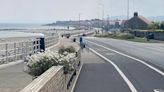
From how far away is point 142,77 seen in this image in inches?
850

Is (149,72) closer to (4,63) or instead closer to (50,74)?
(4,63)

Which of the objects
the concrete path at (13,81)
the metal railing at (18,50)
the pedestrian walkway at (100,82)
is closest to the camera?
the concrete path at (13,81)

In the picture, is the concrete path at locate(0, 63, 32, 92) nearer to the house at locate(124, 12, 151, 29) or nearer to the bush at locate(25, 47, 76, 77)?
the bush at locate(25, 47, 76, 77)

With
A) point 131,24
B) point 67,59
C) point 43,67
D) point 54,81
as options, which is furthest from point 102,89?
point 131,24

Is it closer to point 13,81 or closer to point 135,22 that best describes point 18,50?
point 13,81

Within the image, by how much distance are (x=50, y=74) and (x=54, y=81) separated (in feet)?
0.78

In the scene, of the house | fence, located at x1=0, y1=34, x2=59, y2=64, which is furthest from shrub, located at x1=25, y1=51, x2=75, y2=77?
the house

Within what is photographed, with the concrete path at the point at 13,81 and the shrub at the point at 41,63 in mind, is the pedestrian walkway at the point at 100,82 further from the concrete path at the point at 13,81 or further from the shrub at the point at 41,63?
the shrub at the point at 41,63

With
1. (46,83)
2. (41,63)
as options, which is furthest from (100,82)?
(46,83)

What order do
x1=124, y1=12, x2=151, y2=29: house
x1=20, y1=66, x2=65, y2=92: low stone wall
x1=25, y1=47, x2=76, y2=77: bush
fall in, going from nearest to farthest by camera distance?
x1=20, y1=66, x2=65, y2=92: low stone wall
x1=25, y1=47, x2=76, y2=77: bush
x1=124, y1=12, x2=151, y2=29: house

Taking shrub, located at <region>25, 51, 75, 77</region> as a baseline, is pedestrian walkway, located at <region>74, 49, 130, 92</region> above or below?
below

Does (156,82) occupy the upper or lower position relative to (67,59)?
lower

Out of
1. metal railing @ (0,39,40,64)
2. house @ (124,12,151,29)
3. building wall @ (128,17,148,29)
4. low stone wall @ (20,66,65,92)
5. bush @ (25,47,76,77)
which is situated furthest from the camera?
building wall @ (128,17,148,29)

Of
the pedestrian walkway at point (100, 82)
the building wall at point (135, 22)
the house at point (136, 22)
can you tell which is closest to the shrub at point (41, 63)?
the pedestrian walkway at point (100, 82)
